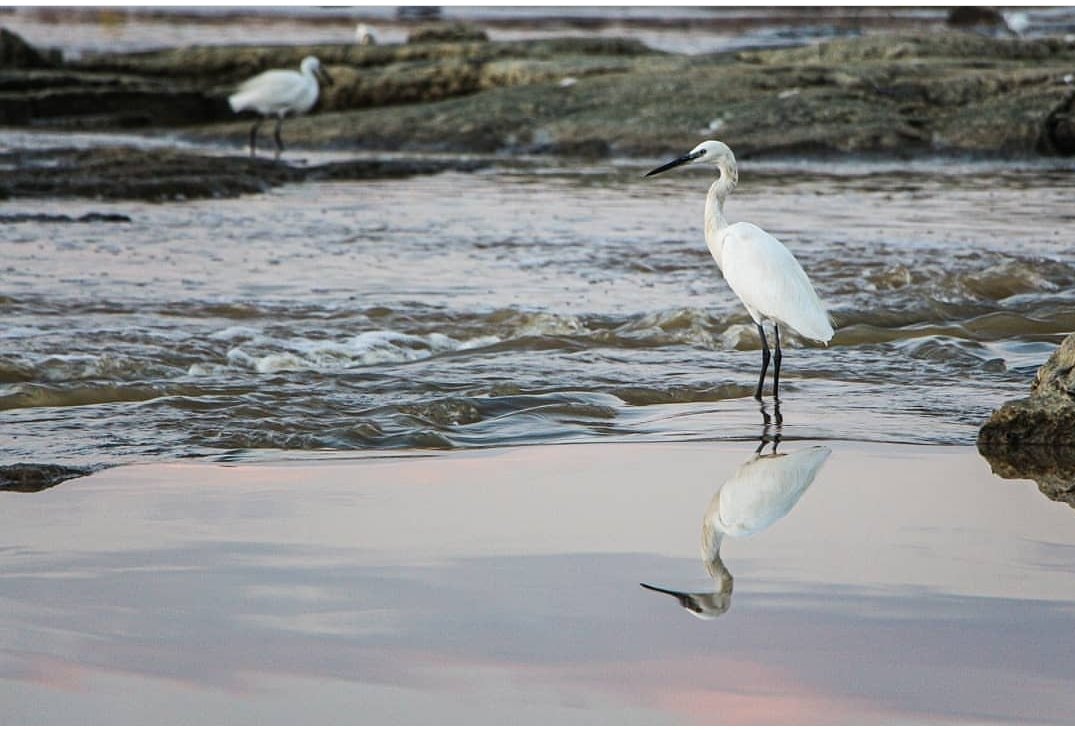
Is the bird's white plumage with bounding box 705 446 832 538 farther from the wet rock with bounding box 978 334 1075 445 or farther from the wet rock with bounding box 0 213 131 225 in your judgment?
the wet rock with bounding box 0 213 131 225

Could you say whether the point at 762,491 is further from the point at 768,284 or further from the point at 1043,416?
the point at 768,284

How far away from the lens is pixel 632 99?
17766 millimetres

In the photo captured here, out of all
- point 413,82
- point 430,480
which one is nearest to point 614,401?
point 430,480

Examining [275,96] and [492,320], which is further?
[275,96]

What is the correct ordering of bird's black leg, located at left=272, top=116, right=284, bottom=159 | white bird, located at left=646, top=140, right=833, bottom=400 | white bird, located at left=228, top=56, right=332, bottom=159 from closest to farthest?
white bird, located at left=646, top=140, right=833, bottom=400 < bird's black leg, located at left=272, top=116, right=284, bottom=159 < white bird, located at left=228, top=56, right=332, bottom=159

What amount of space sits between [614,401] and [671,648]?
2.95 m

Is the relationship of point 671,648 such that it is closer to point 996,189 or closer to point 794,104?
point 996,189

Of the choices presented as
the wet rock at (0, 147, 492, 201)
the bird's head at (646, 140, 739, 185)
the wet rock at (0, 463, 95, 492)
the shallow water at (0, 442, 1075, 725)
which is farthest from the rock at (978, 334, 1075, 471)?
the wet rock at (0, 147, 492, 201)

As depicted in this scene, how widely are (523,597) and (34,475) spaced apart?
1932mm

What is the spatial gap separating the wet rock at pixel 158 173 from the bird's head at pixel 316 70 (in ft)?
15.0

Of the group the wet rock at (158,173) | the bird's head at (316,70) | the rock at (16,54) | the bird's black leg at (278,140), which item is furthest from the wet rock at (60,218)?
the rock at (16,54)

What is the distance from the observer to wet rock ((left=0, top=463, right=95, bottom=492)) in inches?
197

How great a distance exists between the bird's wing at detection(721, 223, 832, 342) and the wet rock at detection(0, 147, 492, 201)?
22.7 feet

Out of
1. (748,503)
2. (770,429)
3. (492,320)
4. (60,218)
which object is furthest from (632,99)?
(748,503)
